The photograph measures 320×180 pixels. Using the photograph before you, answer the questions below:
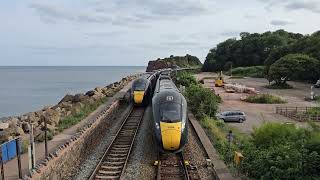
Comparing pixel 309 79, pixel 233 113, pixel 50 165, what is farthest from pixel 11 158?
pixel 309 79

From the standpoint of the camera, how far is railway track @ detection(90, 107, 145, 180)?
56.1 feet

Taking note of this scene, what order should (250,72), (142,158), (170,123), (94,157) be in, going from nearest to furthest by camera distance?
1. (170,123)
2. (142,158)
3. (94,157)
4. (250,72)

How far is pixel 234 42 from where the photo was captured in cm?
15612

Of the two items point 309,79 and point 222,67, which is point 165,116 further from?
point 222,67

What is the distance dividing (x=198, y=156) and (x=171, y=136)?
2.18 metres

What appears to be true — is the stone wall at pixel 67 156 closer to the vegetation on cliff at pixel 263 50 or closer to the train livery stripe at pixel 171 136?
the train livery stripe at pixel 171 136

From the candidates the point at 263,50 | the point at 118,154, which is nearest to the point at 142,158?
the point at 118,154

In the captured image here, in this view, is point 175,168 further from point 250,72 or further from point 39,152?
point 250,72

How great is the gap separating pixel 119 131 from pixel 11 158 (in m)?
10.3

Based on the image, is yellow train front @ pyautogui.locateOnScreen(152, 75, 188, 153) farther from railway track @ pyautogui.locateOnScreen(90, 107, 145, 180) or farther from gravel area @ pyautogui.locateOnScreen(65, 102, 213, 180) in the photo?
railway track @ pyautogui.locateOnScreen(90, 107, 145, 180)

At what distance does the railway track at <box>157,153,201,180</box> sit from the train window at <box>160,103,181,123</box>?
172 centimetres

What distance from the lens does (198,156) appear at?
2000 centimetres

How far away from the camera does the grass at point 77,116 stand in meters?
26.8

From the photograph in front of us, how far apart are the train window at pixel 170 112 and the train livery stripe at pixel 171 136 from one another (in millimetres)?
426
